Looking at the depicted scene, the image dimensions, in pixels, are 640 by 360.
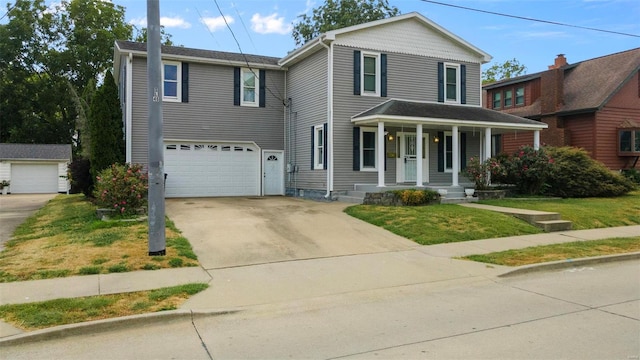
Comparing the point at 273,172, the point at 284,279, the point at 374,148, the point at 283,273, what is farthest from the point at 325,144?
the point at 284,279

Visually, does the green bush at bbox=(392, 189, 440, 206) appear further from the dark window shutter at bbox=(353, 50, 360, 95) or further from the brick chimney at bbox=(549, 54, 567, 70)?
the brick chimney at bbox=(549, 54, 567, 70)

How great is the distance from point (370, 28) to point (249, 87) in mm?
5750

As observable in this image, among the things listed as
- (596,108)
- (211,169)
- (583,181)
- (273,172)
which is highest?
(596,108)

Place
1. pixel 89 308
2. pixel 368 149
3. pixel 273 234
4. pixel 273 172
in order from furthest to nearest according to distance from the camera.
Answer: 1. pixel 273 172
2. pixel 368 149
3. pixel 273 234
4. pixel 89 308

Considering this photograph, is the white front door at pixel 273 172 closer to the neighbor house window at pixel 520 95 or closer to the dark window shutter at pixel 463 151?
the dark window shutter at pixel 463 151

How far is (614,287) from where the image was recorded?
6.86m

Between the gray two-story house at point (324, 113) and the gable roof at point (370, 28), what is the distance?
2.1 inches

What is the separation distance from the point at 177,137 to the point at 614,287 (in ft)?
51.9

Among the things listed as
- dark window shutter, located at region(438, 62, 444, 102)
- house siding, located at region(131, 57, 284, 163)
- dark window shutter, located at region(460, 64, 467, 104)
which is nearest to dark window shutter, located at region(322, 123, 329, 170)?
house siding, located at region(131, 57, 284, 163)

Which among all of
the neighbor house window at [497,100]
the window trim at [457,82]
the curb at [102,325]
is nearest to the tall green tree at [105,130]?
the curb at [102,325]

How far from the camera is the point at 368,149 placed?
696 inches

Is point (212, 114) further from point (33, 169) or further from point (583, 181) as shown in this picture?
point (33, 169)

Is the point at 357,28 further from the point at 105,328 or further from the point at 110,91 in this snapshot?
the point at 105,328

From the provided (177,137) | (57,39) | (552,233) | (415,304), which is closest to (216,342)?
(415,304)
